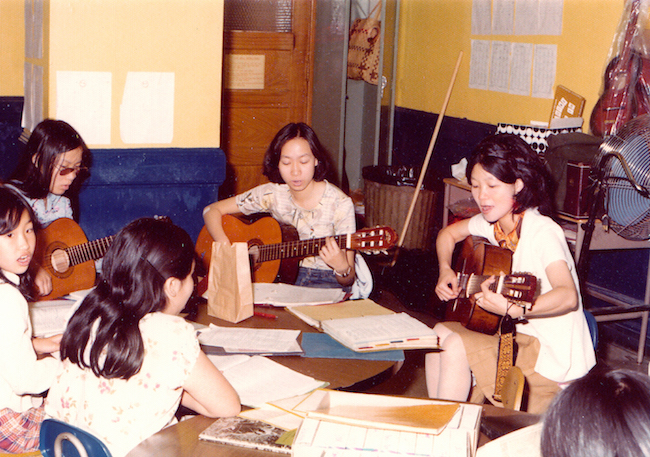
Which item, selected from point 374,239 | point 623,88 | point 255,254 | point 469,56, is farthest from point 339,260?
point 469,56

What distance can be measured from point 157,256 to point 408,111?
4266 mm

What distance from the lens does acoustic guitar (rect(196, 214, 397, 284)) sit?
2.58 m

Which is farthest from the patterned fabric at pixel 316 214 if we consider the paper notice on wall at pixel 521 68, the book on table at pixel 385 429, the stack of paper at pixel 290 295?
the paper notice on wall at pixel 521 68

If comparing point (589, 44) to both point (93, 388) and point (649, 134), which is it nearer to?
point (649, 134)

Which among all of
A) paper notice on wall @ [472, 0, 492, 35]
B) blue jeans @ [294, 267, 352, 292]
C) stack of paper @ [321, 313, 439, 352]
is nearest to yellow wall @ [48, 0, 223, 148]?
blue jeans @ [294, 267, 352, 292]

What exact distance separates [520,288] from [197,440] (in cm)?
106

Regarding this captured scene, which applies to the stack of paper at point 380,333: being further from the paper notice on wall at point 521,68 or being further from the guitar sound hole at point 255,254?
the paper notice on wall at point 521,68

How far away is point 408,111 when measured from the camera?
18.0 ft

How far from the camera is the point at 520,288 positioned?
196cm

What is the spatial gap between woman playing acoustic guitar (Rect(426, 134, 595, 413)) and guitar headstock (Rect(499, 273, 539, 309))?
0.03 metres

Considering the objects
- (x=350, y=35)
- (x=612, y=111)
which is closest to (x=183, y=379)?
(x=612, y=111)

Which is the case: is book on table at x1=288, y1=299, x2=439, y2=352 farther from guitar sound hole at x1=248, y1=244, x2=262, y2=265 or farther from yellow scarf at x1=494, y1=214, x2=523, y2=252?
guitar sound hole at x1=248, y1=244, x2=262, y2=265

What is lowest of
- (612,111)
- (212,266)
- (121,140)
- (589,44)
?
(212,266)

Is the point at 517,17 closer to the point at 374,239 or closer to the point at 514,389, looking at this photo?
the point at 374,239
